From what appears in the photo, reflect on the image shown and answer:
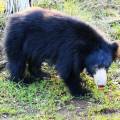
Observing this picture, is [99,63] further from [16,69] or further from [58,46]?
[16,69]

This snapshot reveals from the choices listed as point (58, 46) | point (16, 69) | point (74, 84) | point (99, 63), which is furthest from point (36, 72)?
point (99, 63)

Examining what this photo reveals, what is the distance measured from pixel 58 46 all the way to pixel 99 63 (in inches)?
24.3

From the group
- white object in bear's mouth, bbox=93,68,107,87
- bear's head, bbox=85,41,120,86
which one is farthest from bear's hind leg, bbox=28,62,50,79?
white object in bear's mouth, bbox=93,68,107,87

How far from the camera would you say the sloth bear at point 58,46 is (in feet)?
17.9

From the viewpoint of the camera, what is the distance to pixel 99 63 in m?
5.39

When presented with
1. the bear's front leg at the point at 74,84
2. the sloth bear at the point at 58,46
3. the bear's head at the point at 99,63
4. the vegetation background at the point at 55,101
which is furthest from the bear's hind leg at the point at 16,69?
the bear's head at the point at 99,63

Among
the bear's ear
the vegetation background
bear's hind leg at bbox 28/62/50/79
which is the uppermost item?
the bear's ear

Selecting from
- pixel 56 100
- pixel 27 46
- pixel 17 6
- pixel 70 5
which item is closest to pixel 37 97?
pixel 56 100

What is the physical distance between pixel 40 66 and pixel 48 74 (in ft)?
0.53

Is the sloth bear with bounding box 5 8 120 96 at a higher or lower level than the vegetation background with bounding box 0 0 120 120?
higher

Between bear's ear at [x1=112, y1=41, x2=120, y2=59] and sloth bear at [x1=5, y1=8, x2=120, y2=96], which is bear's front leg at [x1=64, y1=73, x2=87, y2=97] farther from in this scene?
bear's ear at [x1=112, y1=41, x2=120, y2=59]

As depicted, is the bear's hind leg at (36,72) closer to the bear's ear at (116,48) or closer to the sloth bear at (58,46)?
the sloth bear at (58,46)

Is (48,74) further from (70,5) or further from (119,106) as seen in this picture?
(70,5)

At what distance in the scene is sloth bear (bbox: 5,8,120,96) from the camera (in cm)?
546
